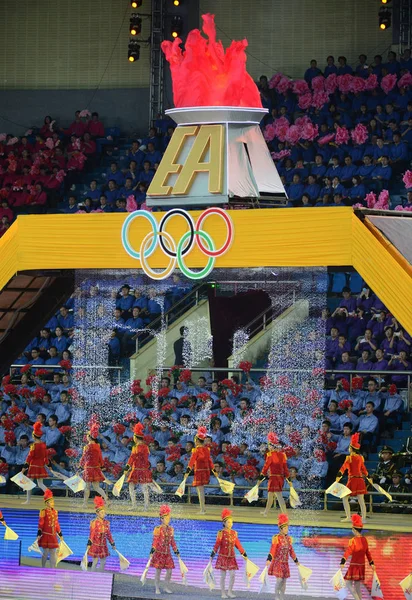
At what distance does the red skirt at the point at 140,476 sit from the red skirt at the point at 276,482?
4.33 ft

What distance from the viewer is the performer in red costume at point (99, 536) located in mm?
14938

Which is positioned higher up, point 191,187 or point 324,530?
point 191,187

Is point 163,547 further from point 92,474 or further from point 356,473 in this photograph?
point 356,473

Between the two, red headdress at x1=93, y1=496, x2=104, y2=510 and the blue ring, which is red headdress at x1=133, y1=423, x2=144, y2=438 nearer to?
red headdress at x1=93, y1=496, x2=104, y2=510

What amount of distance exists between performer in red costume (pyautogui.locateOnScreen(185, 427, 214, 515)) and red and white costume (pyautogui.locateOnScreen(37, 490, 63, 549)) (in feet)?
4.80

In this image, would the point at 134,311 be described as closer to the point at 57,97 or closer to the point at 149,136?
the point at 149,136

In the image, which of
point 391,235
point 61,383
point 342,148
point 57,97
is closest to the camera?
point 391,235

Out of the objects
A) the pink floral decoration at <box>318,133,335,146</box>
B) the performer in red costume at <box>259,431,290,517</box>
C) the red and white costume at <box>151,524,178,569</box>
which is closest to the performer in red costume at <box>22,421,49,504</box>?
the red and white costume at <box>151,524,178,569</box>

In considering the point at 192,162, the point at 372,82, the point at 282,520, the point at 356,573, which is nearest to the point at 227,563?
the point at 282,520

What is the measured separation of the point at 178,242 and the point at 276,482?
291 centimetres

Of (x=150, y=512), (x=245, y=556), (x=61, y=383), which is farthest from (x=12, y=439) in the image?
(x=245, y=556)

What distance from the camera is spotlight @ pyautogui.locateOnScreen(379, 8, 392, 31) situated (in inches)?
843

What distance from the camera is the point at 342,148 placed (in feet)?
66.0

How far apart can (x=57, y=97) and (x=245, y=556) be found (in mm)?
11753
